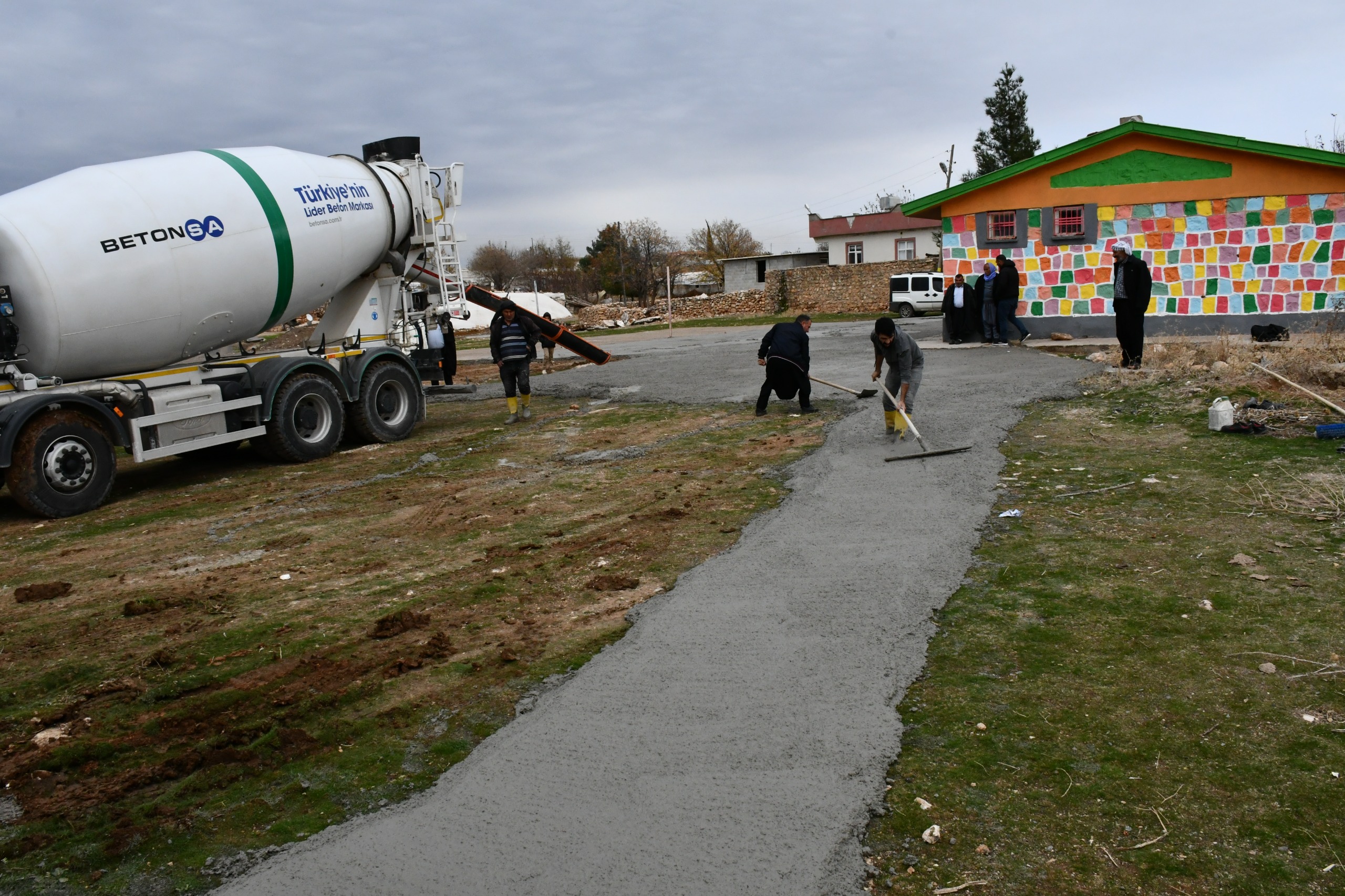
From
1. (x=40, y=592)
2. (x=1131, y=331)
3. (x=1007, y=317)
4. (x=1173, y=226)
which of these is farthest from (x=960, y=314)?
(x=40, y=592)

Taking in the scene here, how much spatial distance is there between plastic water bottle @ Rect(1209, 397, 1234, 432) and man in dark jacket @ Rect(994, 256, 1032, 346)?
9.95m

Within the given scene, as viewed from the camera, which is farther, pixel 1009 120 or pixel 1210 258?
pixel 1009 120

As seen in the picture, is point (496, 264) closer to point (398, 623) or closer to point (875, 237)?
point (875, 237)

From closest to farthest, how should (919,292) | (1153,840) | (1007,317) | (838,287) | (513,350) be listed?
(1153,840) < (513,350) < (1007,317) < (919,292) < (838,287)

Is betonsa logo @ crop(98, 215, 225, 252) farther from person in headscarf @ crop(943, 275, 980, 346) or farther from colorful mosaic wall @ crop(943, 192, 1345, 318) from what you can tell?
colorful mosaic wall @ crop(943, 192, 1345, 318)

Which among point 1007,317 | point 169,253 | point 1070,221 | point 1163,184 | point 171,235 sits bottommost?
point 1007,317

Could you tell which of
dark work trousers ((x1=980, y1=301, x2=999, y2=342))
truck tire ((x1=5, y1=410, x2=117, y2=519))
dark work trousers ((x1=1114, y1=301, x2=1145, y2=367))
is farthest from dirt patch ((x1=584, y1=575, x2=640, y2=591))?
dark work trousers ((x1=980, y1=301, x2=999, y2=342))

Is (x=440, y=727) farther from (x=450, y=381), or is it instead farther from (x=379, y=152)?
(x=450, y=381)

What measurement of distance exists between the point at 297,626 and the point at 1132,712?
4.41 metres

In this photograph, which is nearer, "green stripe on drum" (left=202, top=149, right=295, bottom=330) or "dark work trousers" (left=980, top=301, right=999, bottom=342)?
"green stripe on drum" (left=202, top=149, right=295, bottom=330)

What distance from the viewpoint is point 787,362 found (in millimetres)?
12258

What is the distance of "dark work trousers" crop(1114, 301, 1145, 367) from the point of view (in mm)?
13961

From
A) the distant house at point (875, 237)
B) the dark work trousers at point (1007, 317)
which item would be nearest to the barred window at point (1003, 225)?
the dark work trousers at point (1007, 317)

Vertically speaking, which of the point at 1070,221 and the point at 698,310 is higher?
the point at 1070,221
